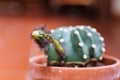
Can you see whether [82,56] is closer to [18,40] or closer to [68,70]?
[68,70]

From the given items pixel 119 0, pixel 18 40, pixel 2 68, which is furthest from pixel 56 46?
pixel 119 0

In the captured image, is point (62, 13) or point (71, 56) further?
point (62, 13)

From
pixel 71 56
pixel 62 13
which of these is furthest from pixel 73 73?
pixel 62 13

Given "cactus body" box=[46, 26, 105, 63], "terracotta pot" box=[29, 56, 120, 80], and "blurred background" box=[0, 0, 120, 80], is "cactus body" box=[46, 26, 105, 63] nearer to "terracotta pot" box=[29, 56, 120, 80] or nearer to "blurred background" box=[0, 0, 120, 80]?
"terracotta pot" box=[29, 56, 120, 80]

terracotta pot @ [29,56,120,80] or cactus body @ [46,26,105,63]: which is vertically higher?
cactus body @ [46,26,105,63]

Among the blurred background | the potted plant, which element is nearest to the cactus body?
the potted plant

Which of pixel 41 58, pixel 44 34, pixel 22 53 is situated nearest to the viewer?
pixel 44 34

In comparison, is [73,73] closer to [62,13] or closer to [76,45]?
[76,45]
